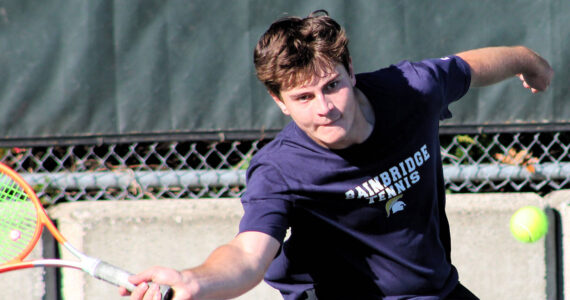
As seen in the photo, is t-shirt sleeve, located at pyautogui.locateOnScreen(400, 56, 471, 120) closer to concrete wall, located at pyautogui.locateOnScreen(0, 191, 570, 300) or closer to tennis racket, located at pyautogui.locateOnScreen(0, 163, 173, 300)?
concrete wall, located at pyautogui.locateOnScreen(0, 191, 570, 300)

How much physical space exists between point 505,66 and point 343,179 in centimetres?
102

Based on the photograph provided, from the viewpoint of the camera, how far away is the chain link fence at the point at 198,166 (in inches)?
169

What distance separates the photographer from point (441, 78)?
3127 mm

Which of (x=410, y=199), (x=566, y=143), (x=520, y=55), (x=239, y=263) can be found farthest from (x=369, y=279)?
(x=566, y=143)

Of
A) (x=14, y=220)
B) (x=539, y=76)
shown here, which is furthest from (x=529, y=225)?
(x=14, y=220)

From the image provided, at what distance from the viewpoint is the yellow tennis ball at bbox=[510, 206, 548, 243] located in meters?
3.97

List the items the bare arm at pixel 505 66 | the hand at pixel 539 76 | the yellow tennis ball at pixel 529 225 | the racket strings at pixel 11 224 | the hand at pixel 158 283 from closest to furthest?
1. the hand at pixel 158 283
2. the bare arm at pixel 505 66
3. the hand at pixel 539 76
4. the racket strings at pixel 11 224
5. the yellow tennis ball at pixel 529 225

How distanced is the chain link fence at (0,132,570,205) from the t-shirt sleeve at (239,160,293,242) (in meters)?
1.52

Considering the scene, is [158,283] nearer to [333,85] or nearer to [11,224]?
[333,85]

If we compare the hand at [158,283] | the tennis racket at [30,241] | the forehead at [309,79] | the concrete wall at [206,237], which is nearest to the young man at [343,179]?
the forehead at [309,79]

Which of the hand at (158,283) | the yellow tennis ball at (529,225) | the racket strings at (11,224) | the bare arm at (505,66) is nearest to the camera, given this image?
the hand at (158,283)

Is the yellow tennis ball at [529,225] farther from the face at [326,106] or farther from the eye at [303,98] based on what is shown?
the eye at [303,98]

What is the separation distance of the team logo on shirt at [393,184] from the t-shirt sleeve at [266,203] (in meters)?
0.26

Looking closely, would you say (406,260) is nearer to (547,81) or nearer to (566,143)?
(547,81)
